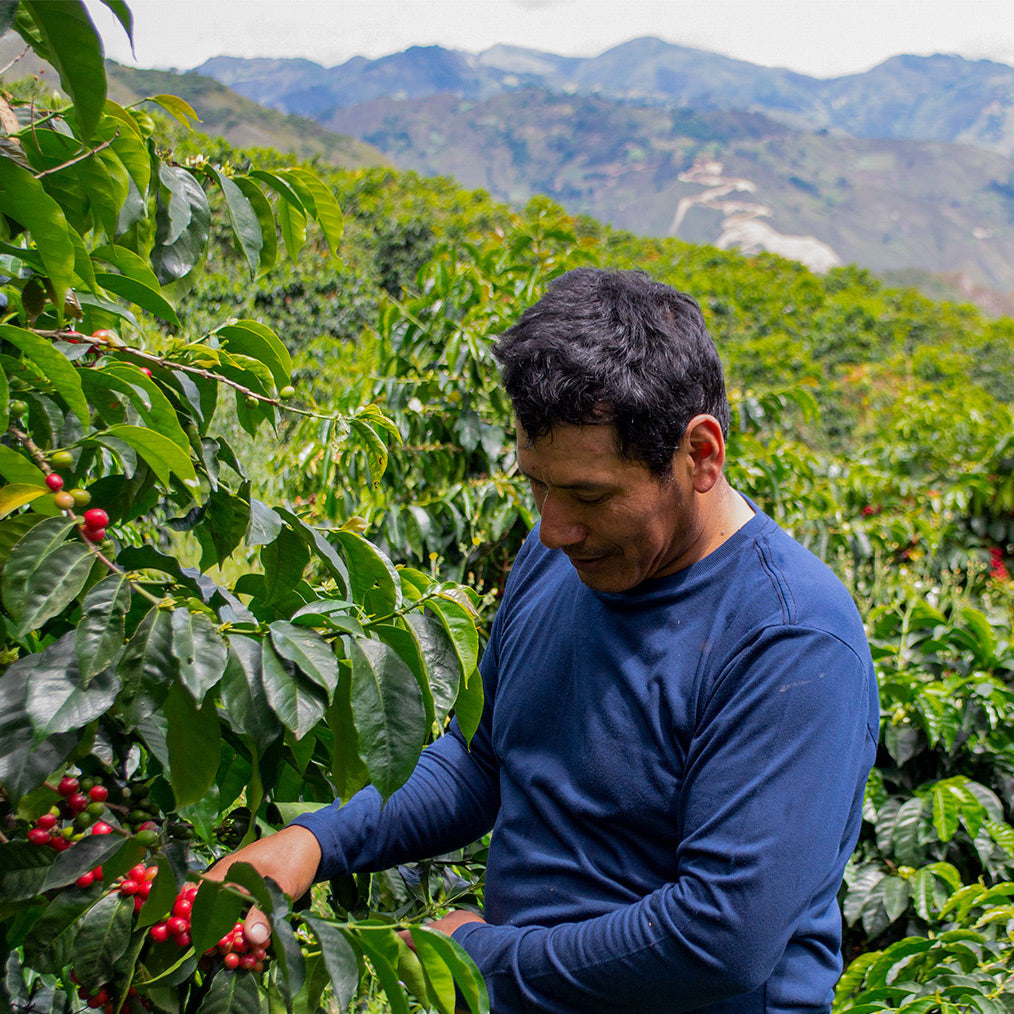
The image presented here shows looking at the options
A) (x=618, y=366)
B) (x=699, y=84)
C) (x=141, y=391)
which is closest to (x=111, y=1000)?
(x=141, y=391)

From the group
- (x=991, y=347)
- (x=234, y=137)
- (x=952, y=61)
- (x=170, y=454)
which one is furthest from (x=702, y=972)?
(x=952, y=61)

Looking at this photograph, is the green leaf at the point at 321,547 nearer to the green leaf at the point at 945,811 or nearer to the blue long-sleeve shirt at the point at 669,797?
the blue long-sleeve shirt at the point at 669,797

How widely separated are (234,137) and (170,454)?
28926 millimetres

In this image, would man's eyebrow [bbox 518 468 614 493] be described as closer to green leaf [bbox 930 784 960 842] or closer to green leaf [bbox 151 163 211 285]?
green leaf [bbox 151 163 211 285]

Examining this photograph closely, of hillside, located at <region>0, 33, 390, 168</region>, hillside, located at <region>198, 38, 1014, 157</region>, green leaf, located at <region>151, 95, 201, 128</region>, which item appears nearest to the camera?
green leaf, located at <region>151, 95, 201, 128</region>

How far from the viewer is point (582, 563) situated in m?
1.17

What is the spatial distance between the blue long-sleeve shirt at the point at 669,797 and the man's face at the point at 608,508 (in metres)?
0.04

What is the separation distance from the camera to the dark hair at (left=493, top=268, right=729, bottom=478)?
1035 mm

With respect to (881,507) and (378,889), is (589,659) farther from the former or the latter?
(881,507)

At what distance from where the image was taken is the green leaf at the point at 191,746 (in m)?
0.76

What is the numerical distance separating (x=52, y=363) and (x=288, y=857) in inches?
25.2

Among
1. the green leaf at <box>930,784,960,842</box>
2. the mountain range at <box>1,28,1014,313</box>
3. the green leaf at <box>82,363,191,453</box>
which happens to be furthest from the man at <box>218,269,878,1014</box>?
the mountain range at <box>1,28,1014,313</box>

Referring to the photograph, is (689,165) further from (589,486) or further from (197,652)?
(197,652)

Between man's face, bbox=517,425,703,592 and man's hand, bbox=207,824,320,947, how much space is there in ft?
1.58
